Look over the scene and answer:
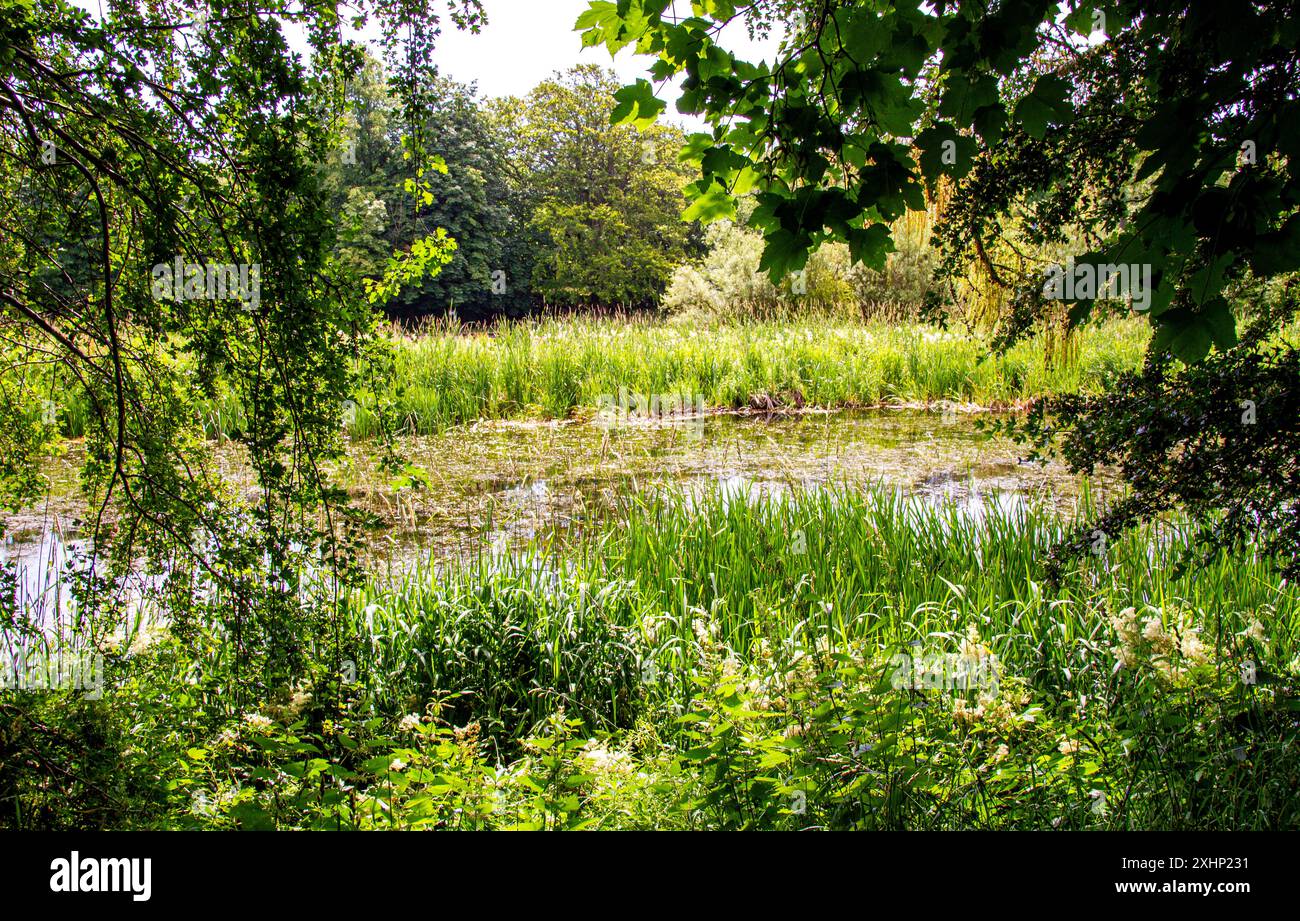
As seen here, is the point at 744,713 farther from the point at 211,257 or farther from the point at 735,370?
the point at 735,370

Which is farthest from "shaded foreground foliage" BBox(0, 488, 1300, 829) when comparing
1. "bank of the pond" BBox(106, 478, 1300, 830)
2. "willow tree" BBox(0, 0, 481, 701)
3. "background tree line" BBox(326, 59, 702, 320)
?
"background tree line" BBox(326, 59, 702, 320)

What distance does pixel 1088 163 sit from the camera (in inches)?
122

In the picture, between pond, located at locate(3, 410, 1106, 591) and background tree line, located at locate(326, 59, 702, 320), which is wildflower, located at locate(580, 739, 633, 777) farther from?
background tree line, located at locate(326, 59, 702, 320)

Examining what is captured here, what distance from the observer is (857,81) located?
184 cm

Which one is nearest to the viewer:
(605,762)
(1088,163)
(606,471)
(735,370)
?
(605,762)

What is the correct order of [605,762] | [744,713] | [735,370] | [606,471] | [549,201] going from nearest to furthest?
[744,713]
[605,762]
[606,471]
[735,370]
[549,201]

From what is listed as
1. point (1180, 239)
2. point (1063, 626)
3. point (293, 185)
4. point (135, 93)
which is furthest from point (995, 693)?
point (135, 93)

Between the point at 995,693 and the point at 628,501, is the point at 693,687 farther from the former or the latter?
the point at 628,501

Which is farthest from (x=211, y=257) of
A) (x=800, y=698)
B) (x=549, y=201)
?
(x=549, y=201)

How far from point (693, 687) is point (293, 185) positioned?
2.52 m

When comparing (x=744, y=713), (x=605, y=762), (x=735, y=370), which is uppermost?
(x=735, y=370)

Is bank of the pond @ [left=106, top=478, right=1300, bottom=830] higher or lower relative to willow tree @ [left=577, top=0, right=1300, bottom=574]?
lower

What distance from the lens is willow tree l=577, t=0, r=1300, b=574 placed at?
165 cm

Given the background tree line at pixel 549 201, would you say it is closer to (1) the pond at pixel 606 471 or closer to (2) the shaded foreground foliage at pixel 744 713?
(1) the pond at pixel 606 471
